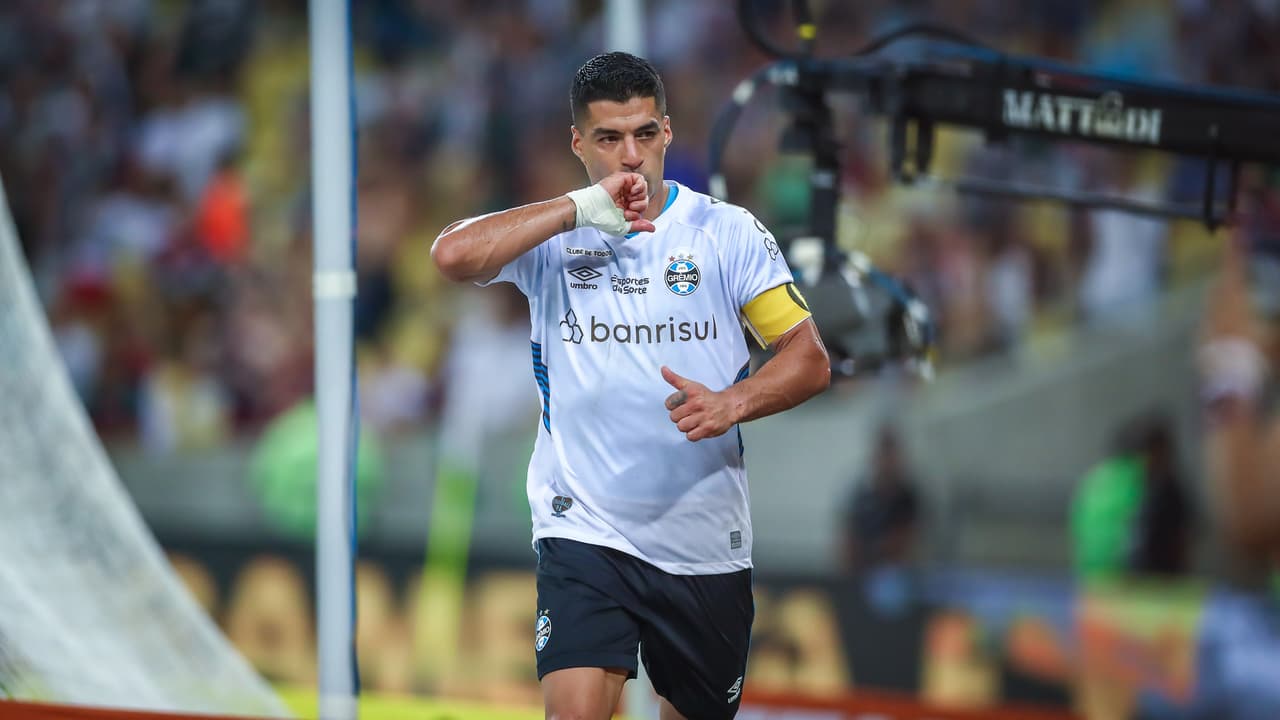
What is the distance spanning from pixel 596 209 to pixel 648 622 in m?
1.12

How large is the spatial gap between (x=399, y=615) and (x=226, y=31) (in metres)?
7.72

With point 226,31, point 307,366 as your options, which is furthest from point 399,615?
point 226,31

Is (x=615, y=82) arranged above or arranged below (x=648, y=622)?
above

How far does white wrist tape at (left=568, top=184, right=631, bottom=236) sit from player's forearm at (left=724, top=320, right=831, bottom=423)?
507 mm

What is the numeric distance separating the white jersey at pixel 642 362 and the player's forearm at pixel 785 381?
21 centimetres

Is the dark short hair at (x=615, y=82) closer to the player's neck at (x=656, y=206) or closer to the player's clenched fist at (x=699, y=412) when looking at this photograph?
the player's neck at (x=656, y=206)

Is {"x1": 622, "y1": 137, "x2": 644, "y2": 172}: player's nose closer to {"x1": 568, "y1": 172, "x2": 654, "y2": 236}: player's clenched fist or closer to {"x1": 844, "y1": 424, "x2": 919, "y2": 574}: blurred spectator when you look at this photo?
{"x1": 568, "y1": 172, "x2": 654, "y2": 236}: player's clenched fist

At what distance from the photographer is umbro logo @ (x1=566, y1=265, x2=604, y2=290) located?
4227mm

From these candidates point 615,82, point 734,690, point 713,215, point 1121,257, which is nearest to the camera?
point 615,82

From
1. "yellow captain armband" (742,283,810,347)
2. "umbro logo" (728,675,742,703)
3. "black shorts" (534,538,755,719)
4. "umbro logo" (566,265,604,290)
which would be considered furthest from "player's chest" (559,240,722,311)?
"umbro logo" (728,675,742,703)

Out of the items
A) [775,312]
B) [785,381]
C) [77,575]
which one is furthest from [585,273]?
[77,575]

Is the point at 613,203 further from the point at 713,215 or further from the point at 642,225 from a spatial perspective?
the point at 713,215

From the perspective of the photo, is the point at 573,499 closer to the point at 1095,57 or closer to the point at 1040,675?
the point at 1040,675

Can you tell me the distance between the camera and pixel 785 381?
398cm
